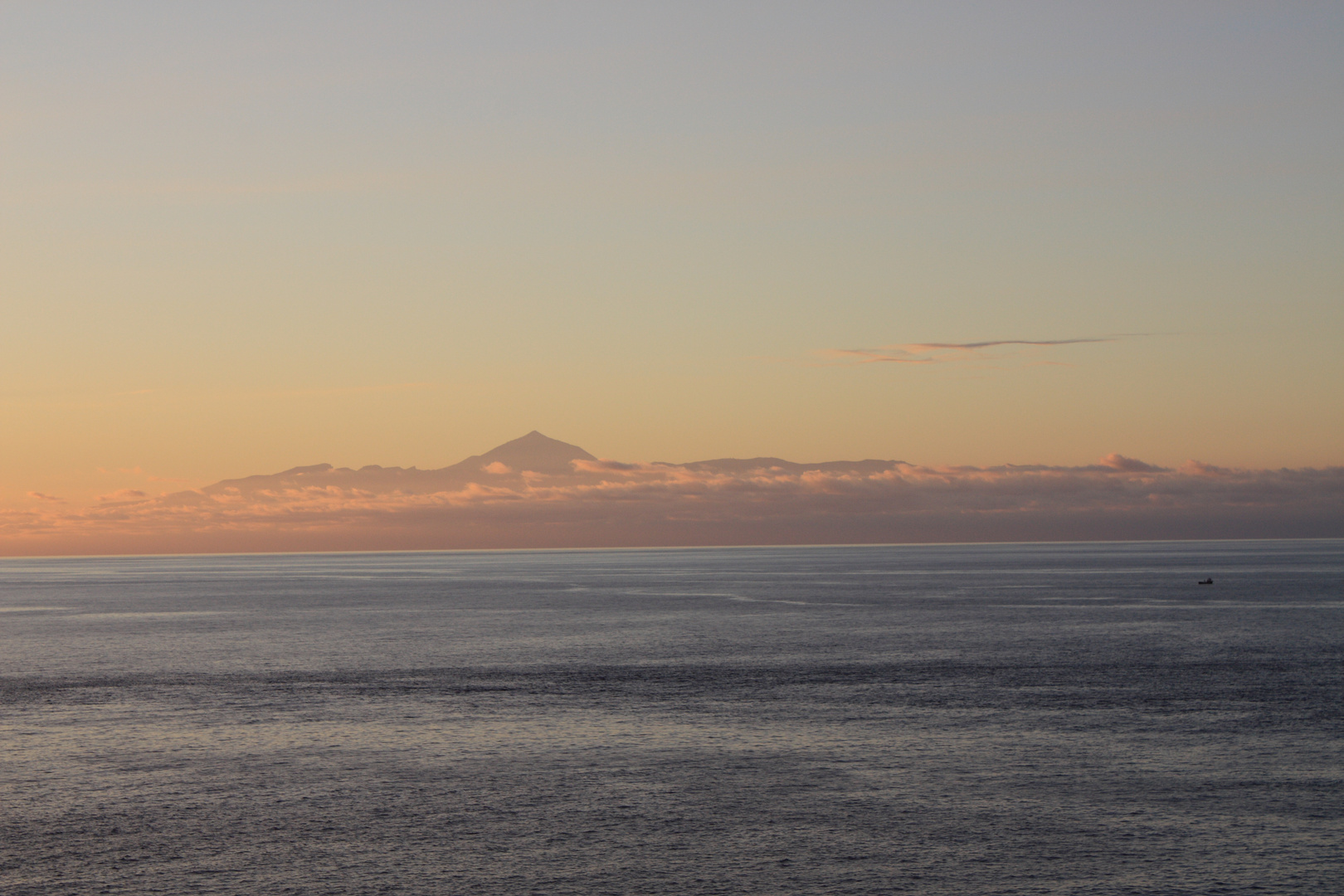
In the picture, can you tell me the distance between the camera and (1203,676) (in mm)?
43469

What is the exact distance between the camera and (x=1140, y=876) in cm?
1836

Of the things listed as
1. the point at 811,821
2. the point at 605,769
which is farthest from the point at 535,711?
the point at 811,821

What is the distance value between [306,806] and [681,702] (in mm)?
15672

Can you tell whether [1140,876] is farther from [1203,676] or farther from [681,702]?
[1203,676]

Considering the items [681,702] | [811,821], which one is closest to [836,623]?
[681,702]

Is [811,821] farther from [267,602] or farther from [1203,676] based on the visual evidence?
[267,602]

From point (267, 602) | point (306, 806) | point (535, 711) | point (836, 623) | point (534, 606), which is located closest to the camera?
point (306, 806)

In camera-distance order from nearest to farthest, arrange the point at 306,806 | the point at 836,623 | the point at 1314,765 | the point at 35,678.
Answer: the point at 306,806, the point at 1314,765, the point at 35,678, the point at 836,623

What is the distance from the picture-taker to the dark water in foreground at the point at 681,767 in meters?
19.0

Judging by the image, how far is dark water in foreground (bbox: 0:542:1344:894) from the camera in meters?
19.0

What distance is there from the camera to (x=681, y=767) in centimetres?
2684

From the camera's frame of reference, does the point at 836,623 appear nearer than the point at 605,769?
No

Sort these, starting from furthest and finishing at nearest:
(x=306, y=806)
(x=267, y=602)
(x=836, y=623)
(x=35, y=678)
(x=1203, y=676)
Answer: (x=267, y=602) < (x=836, y=623) < (x=35, y=678) < (x=1203, y=676) < (x=306, y=806)

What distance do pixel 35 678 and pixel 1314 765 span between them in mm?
41715
